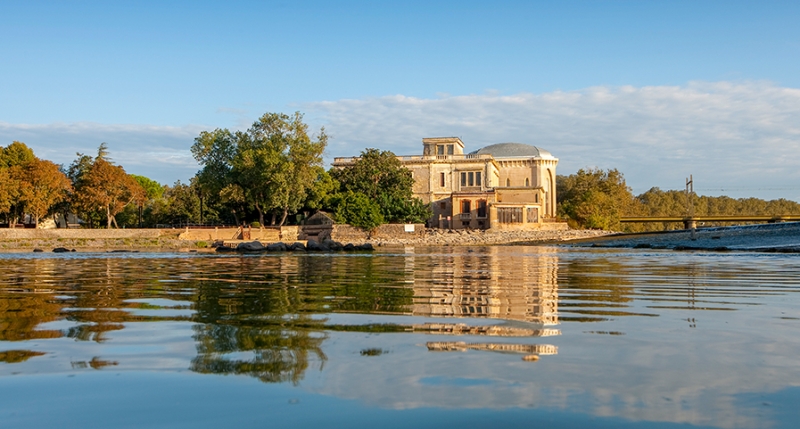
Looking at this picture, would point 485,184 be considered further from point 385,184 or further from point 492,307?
point 492,307

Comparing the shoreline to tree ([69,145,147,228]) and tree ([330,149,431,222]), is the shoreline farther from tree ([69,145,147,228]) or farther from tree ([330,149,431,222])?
tree ([69,145,147,228])

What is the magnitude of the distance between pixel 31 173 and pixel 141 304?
53.5 m

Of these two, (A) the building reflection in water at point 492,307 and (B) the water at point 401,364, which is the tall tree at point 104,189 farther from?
(B) the water at point 401,364

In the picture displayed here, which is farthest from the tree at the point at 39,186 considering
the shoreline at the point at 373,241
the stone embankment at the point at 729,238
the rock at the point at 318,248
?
the stone embankment at the point at 729,238

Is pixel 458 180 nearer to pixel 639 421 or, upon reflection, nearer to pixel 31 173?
pixel 31 173

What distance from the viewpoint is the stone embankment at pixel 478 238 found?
4966 centimetres

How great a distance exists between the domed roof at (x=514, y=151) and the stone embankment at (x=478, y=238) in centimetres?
1448

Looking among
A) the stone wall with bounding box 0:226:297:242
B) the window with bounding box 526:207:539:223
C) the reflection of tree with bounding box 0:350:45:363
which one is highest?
the window with bounding box 526:207:539:223

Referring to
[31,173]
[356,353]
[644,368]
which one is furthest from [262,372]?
[31,173]

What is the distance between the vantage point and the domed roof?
219ft

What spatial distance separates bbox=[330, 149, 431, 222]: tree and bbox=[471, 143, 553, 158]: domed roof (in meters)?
14.0

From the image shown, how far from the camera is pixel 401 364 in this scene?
3.36 metres

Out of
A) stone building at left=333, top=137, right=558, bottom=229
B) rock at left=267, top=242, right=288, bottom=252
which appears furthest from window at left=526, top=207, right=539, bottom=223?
rock at left=267, top=242, right=288, bottom=252

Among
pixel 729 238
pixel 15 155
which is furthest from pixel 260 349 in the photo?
pixel 15 155
